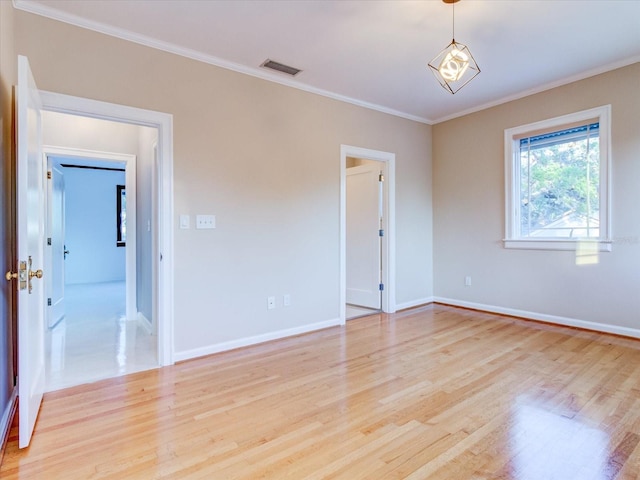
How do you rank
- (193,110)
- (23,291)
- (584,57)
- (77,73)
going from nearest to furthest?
(23,291)
(77,73)
(193,110)
(584,57)

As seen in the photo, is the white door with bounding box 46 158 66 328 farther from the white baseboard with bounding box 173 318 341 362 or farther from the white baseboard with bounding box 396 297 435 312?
the white baseboard with bounding box 396 297 435 312

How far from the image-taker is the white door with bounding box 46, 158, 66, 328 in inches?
161

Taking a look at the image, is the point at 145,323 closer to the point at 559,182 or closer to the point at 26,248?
the point at 26,248

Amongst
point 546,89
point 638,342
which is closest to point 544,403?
point 638,342

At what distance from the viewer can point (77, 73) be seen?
261 cm

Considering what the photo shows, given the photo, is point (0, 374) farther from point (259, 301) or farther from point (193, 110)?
point (193, 110)

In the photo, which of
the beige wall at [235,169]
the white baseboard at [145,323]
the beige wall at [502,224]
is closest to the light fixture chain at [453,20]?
the beige wall at [235,169]

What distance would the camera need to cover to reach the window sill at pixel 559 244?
3656 millimetres

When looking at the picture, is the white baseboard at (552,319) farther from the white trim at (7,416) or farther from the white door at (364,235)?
the white trim at (7,416)

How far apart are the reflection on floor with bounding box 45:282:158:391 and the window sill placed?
13.8ft

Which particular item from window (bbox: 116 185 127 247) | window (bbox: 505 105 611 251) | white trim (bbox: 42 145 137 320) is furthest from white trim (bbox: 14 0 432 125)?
window (bbox: 116 185 127 247)

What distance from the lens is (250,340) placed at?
3.47 metres

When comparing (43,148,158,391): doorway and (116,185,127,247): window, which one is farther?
(116,185,127,247): window

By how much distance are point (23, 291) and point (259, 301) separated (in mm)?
1994
